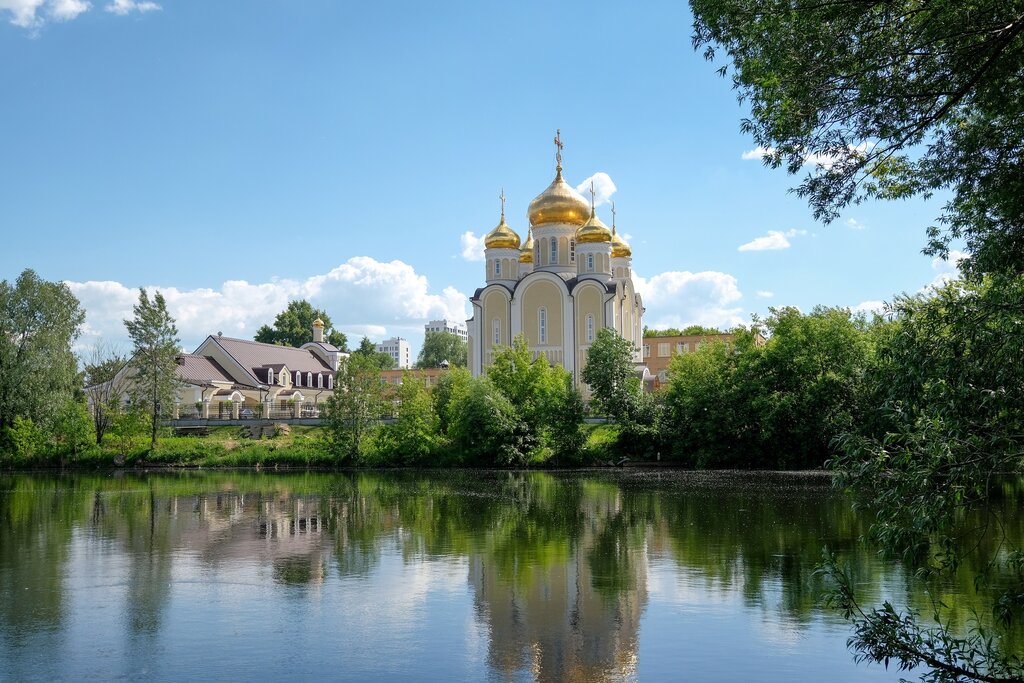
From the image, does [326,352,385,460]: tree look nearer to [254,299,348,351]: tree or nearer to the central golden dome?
the central golden dome

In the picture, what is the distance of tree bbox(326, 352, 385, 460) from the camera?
46812mm

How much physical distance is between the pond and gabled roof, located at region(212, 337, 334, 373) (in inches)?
1684

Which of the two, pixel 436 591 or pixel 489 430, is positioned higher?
pixel 489 430

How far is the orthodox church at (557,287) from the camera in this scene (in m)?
58.4

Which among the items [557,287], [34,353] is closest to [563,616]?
[34,353]

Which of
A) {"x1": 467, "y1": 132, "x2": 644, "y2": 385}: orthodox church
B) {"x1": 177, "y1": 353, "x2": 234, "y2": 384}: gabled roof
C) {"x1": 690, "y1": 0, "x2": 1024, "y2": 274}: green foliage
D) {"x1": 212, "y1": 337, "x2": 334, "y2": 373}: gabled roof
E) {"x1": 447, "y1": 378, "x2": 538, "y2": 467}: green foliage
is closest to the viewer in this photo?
{"x1": 690, "y1": 0, "x2": 1024, "y2": 274}: green foliage

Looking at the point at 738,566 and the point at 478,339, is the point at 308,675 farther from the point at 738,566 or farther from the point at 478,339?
the point at 478,339

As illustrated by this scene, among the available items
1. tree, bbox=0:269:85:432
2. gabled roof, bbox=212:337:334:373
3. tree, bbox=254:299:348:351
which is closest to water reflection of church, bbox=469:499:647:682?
tree, bbox=0:269:85:432

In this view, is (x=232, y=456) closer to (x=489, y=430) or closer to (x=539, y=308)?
(x=489, y=430)

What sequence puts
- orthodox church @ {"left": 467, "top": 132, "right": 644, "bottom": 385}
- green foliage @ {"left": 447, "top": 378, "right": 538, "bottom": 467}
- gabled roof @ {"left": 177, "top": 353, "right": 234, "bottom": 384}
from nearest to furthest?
→ green foliage @ {"left": 447, "top": 378, "right": 538, "bottom": 467} < orthodox church @ {"left": 467, "top": 132, "right": 644, "bottom": 385} < gabled roof @ {"left": 177, "top": 353, "right": 234, "bottom": 384}

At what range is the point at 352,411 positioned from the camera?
4706cm

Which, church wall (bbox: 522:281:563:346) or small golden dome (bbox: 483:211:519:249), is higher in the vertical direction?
small golden dome (bbox: 483:211:519:249)

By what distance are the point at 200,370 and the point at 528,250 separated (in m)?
24.3

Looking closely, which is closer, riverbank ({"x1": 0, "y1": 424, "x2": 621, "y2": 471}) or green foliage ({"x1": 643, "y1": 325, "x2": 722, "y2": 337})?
riverbank ({"x1": 0, "y1": 424, "x2": 621, "y2": 471})
